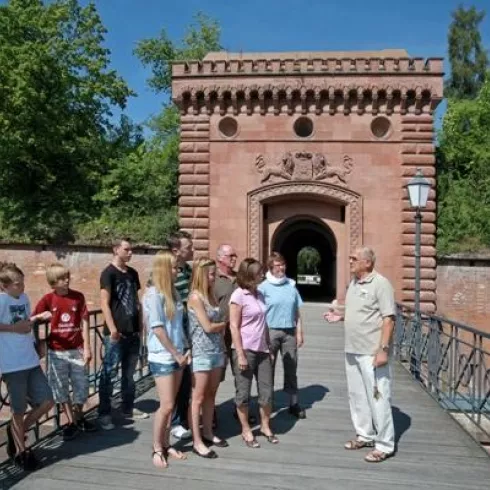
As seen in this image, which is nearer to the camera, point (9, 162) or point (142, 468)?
point (142, 468)

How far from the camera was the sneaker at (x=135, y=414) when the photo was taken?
659 cm

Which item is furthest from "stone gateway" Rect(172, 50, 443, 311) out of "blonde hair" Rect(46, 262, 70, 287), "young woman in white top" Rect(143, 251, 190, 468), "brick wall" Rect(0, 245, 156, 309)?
"young woman in white top" Rect(143, 251, 190, 468)

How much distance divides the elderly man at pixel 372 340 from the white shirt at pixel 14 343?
9.43ft

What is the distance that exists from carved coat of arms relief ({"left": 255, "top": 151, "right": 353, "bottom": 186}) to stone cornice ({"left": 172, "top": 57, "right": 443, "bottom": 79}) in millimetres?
2587

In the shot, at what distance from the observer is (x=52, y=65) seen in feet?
78.0

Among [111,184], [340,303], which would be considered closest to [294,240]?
[111,184]

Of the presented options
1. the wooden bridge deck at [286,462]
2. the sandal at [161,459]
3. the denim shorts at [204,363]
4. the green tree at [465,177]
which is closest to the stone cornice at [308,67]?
the green tree at [465,177]

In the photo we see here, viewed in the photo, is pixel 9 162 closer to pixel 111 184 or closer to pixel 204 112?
pixel 111 184

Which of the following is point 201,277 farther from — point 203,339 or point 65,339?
point 65,339

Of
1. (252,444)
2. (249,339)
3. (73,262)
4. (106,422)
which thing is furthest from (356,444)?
(73,262)

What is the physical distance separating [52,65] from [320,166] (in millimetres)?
12396

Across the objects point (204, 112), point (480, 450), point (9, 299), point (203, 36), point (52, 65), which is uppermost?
point (203, 36)

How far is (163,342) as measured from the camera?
4.98 metres

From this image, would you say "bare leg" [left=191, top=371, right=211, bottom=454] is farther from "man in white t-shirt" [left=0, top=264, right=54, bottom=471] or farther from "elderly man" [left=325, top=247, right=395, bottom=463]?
"elderly man" [left=325, top=247, right=395, bottom=463]
